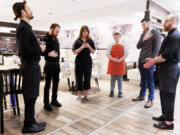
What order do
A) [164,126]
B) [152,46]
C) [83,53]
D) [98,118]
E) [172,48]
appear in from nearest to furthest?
[172,48] → [164,126] → [98,118] → [152,46] → [83,53]

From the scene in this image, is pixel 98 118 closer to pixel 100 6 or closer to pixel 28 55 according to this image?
pixel 28 55

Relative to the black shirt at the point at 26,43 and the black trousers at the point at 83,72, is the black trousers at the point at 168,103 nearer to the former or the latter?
the black trousers at the point at 83,72

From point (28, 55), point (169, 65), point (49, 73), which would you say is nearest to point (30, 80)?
point (28, 55)

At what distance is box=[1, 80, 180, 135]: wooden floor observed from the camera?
6.83 ft

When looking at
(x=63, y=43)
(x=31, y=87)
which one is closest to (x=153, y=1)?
(x=31, y=87)

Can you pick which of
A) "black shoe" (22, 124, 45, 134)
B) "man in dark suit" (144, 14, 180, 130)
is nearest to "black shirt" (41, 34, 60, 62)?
"black shoe" (22, 124, 45, 134)

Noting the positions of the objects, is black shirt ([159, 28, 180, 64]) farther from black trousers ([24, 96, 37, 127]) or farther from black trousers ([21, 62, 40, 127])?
black trousers ([24, 96, 37, 127])

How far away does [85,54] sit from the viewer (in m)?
2.95

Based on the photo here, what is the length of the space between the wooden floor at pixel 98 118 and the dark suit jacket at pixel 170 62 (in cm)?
66

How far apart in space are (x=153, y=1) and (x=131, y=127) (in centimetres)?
413

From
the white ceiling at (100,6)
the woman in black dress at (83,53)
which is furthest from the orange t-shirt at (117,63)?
the white ceiling at (100,6)

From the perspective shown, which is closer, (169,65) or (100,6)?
(169,65)

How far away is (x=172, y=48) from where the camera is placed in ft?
6.11

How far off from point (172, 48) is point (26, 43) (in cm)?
172
